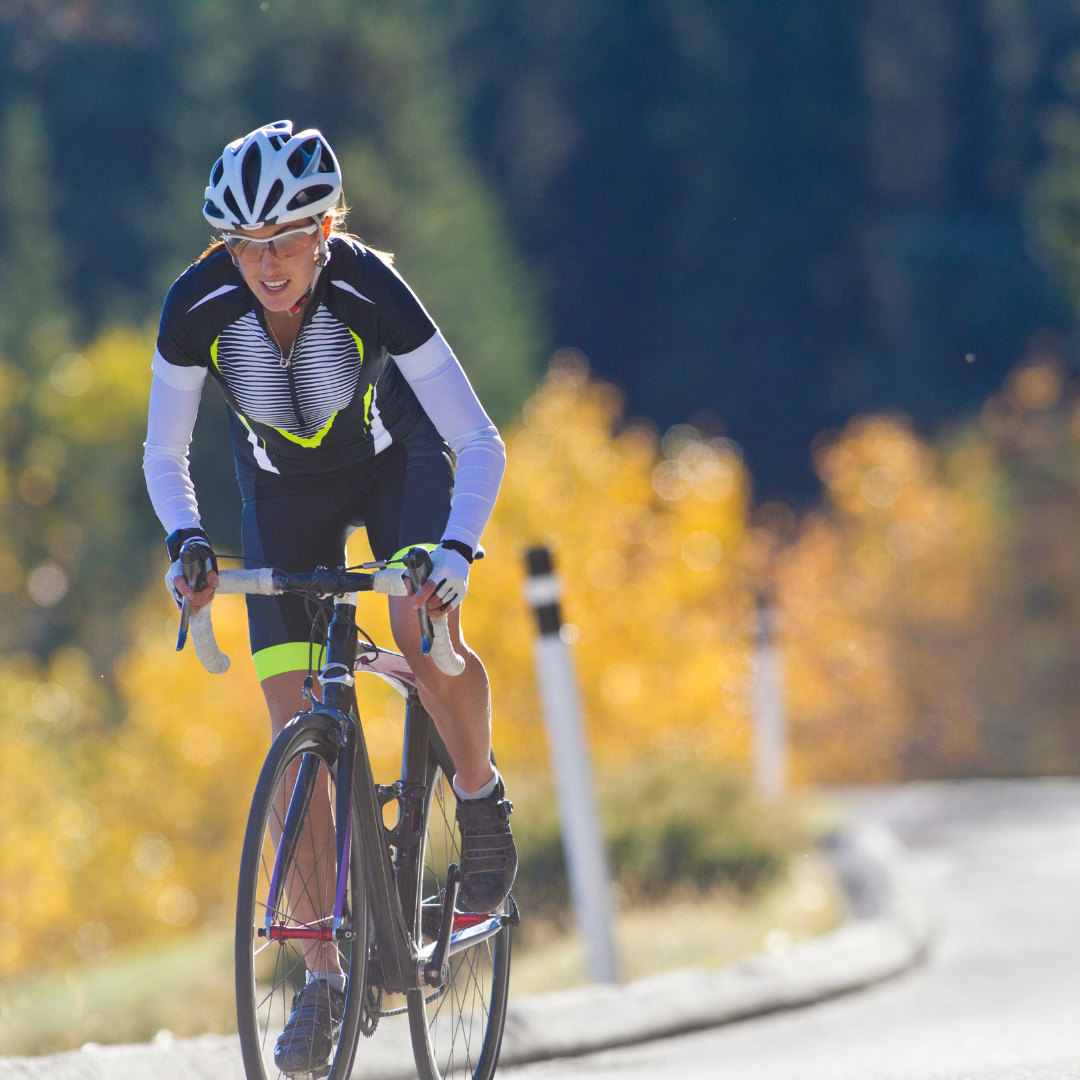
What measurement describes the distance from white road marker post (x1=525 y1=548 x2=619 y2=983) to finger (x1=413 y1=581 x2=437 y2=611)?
2409 millimetres

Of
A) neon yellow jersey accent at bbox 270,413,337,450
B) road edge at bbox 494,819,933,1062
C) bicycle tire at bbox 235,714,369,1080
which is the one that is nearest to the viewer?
bicycle tire at bbox 235,714,369,1080

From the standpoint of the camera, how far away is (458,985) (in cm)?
405

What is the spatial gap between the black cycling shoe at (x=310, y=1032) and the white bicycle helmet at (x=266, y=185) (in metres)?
1.56

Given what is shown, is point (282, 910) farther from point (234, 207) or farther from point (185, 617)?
point (234, 207)

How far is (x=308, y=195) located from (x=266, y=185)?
92mm

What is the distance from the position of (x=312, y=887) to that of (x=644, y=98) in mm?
84942

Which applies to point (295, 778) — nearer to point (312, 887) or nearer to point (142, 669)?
point (312, 887)

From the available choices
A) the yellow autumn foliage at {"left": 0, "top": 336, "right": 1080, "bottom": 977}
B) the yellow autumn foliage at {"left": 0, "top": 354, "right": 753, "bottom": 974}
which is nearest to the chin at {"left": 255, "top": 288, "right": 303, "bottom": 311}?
the yellow autumn foliage at {"left": 0, "top": 336, "right": 1080, "bottom": 977}

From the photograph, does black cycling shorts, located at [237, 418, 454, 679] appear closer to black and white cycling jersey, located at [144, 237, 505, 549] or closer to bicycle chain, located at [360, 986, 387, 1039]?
black and white cycling jersey, located at [144, 237, 505, 549]

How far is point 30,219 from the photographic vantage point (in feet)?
192

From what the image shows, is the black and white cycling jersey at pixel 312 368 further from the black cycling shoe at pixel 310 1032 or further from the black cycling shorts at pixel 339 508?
the black cycling shoe at pixel 310 1032

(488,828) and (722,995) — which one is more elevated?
(488,828)

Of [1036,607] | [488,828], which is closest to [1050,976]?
[488,828]

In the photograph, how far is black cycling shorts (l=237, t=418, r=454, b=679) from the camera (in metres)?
3.66
